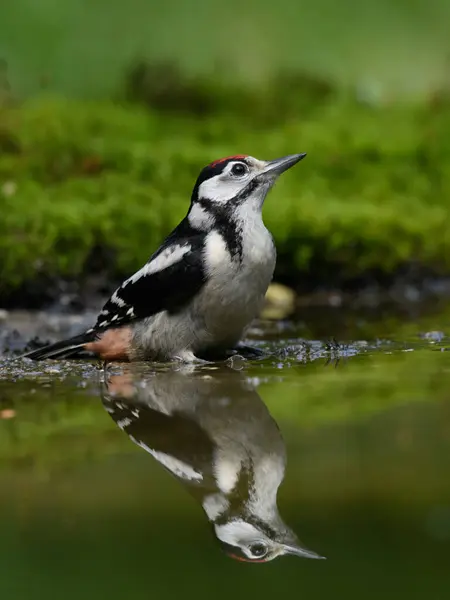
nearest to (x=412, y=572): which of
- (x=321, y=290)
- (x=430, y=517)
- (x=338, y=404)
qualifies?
(x=430, y=517)

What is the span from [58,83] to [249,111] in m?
2.28

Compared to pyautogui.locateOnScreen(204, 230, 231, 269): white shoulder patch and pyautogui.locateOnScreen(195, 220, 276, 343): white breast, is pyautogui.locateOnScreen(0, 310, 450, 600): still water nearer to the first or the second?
pyautogui.locateOnScreen(195, 220, 276, 343): white breast

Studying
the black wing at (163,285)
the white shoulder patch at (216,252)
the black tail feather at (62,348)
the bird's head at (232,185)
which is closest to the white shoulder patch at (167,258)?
the black wing at (163,285)

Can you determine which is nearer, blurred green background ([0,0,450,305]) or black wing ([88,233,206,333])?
black wing ([88,233,206,333])

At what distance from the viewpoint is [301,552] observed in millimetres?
2516

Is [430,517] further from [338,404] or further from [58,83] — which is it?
[58,83]

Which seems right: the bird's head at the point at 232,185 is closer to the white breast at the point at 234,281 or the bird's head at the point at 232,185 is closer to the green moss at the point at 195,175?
the white breast at the point at 234,281

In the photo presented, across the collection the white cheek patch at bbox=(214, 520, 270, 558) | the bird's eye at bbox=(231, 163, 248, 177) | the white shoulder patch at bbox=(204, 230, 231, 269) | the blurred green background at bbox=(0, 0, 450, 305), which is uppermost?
the blurred green background at bbox=(0, 0, 450, 305)

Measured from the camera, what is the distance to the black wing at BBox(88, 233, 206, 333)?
5.25 metres

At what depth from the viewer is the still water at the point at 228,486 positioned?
7.85 feet

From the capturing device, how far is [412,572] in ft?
7.69

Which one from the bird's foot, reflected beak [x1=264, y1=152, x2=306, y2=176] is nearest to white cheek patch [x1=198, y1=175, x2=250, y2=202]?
reflected beak [x1=264, y1=152, x2=306, y2=176]

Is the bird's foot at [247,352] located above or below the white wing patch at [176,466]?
above

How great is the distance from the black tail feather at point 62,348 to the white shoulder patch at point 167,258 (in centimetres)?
47
